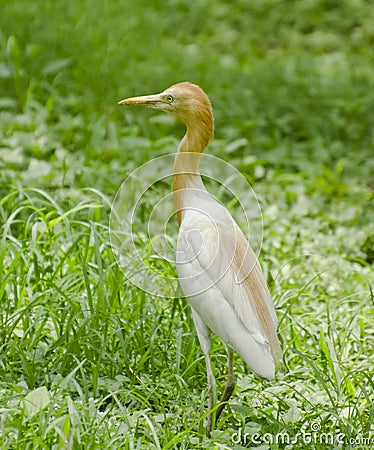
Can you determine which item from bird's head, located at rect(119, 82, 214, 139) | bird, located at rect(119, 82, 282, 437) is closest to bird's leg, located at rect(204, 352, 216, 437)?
bird, located at rect(119, 82, 282, 437)

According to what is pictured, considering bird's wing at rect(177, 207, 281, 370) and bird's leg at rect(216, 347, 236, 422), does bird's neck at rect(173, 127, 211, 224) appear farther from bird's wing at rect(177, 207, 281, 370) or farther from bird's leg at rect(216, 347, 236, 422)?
bird's leg at rect(216, 347, 236, 422)

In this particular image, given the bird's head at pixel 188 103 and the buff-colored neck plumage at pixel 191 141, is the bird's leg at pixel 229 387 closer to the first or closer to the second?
the buff-colored neck plumage at pixel 191 141

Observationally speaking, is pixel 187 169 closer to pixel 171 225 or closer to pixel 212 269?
pixel 212 269

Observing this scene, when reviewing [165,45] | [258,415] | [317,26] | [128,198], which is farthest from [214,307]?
[317,26]

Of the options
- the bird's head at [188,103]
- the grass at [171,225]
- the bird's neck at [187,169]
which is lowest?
the grass at [171,225]

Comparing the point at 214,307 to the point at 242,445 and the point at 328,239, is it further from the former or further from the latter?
the point at 328,239

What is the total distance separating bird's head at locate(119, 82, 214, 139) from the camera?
3.02 metres

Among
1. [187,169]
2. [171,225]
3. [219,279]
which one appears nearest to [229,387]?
[219,279]

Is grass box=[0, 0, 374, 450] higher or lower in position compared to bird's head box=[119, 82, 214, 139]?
lower

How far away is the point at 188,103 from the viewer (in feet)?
9.93

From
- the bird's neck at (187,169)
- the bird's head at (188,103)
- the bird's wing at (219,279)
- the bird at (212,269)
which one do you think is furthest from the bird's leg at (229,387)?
the bird's head at (188,103)

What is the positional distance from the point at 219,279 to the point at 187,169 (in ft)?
1.39

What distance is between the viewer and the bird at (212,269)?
2867 mm

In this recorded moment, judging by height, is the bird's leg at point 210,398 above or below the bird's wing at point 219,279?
below
